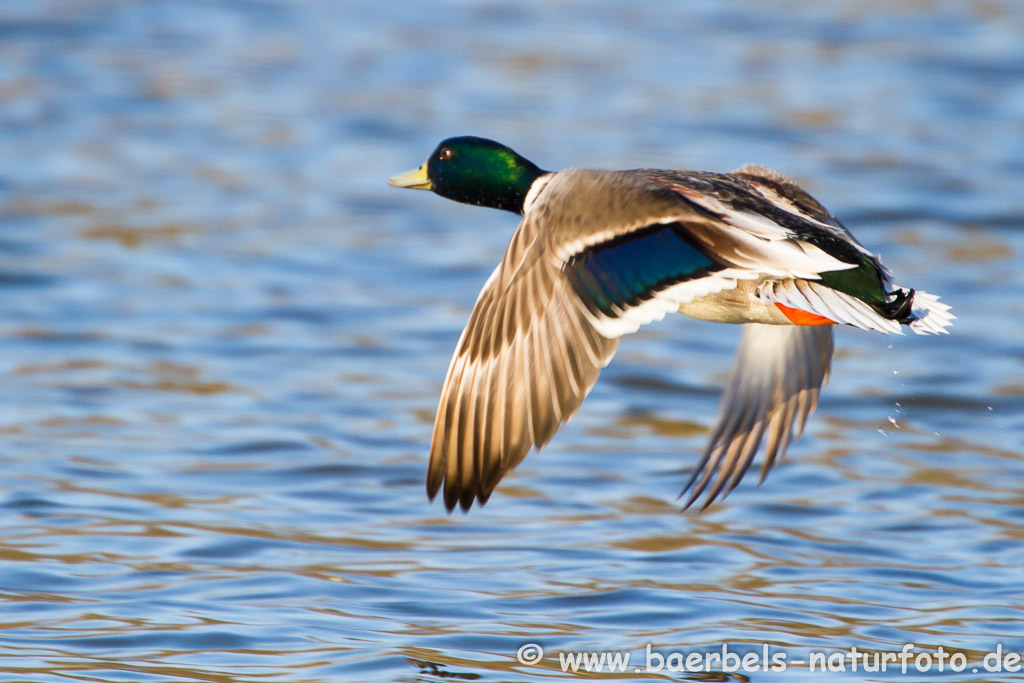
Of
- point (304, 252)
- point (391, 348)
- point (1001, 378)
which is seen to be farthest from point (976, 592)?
point (304, 252)

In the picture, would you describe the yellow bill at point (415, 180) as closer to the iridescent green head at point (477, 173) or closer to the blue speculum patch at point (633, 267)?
the iridescent green head at point (477, 173)

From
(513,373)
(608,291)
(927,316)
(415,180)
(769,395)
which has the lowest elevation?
(513,373)

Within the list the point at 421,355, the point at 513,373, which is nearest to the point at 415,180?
the point at 513,373

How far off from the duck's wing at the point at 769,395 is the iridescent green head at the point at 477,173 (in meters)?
1.06

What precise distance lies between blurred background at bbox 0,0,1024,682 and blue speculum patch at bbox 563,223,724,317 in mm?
922

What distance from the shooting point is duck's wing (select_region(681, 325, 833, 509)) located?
5.73 m

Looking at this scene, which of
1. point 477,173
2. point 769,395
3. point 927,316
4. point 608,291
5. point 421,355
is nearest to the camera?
point 608,291

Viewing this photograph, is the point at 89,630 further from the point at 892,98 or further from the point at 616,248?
the point at 892,98

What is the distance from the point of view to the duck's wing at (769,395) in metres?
5.73

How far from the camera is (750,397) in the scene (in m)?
5.80

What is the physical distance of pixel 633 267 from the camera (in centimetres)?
432

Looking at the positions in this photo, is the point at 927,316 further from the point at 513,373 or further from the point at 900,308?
the point at 513,373

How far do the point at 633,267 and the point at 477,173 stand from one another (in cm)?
122

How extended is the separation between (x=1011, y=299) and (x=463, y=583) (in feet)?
14.2
